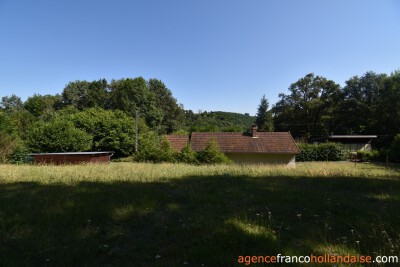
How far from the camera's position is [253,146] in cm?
3241

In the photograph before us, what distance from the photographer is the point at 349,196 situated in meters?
6.11

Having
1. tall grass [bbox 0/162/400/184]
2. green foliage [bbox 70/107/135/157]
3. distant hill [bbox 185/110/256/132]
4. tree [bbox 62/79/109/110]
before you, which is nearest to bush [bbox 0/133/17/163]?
green foliage [bbox 70/107/135/157]

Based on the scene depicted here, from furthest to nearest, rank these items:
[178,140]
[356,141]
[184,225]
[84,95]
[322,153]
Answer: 1. [84,95]
2. [356,141]
3. [322,153]
4. [178,140]
5. [184,225]

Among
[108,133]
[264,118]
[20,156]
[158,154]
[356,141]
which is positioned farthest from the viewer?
[264,118]

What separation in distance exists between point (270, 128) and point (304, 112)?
8036 mm

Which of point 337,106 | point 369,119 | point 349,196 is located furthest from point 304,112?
point 349,196

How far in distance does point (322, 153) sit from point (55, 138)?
35534 millimetres

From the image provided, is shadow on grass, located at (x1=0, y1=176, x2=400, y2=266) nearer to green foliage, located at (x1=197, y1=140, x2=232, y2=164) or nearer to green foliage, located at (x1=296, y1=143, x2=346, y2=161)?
green foliage, located at (x1=197, y1=140, x2=232, y2=164)

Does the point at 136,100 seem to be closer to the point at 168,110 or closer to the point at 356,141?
the point at 168,110

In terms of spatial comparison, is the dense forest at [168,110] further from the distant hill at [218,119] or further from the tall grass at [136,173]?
the distant hill at [218,119]

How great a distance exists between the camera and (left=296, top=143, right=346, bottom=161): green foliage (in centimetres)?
4306

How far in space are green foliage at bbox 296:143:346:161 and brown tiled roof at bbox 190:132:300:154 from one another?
34.7 ft

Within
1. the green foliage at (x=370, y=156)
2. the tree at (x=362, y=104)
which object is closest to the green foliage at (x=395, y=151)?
the green foliage at (x=370, y=156)

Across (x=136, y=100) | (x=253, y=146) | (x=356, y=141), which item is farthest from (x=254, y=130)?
(x=356, y=141)
